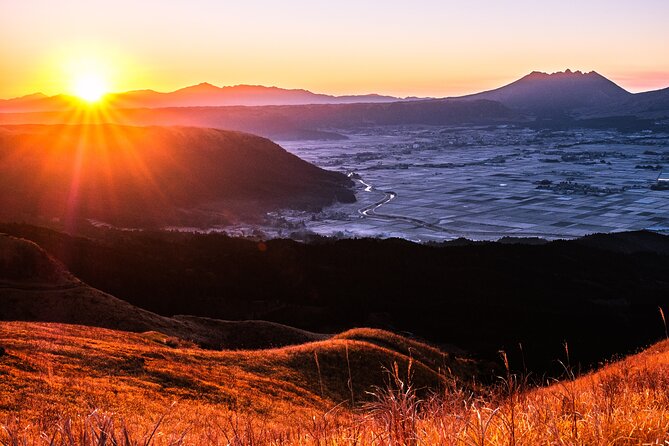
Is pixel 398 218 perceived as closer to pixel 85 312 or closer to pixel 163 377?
pixel 85 312

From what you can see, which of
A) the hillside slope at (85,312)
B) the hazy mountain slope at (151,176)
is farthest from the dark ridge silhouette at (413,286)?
the hazy mountain slope at (151,176)

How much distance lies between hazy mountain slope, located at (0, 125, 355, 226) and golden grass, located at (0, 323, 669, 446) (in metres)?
77.4

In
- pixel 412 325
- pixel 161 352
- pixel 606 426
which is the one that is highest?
pixel 606 426

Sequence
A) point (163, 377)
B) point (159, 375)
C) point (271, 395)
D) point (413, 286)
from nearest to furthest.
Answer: point (163, 377) < point (159, 375) < point (271, 395) < point (413, 286)

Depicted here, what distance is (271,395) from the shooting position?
22844 mm

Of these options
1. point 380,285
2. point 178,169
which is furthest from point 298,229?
point 380,285

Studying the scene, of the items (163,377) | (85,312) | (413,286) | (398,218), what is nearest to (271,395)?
(163,377)

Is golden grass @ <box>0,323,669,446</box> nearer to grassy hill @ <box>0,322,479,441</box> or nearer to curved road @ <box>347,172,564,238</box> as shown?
grassy hill @ <box>0,322,479,441</box>

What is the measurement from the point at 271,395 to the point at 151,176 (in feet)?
343

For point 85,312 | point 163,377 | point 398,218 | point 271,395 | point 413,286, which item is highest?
point 163,377

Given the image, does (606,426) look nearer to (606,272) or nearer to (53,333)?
(53,333)

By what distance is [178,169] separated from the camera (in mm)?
126062

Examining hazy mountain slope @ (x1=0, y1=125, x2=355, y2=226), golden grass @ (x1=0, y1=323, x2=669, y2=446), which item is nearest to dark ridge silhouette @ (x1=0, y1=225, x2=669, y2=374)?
golden grass @ (x1=0, y1=323, x2=669, y2=446)

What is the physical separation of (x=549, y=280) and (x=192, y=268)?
37962mm
